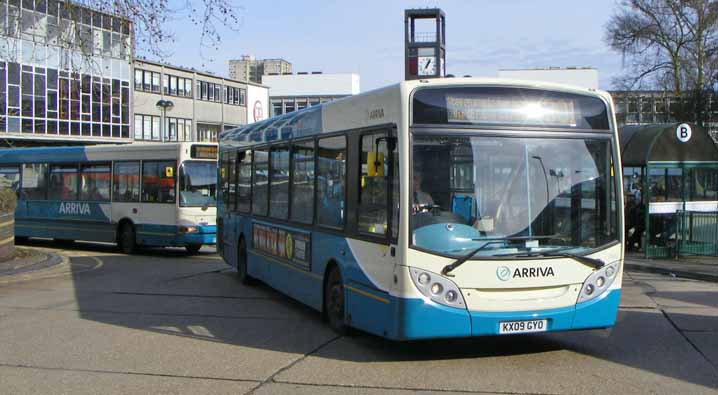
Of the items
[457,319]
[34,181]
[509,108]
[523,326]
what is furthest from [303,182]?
[34,181]

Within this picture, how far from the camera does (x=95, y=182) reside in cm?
2086

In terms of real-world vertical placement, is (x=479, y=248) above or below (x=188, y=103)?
below

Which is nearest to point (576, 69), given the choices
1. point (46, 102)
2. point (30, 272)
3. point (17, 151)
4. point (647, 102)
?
point (647, 102)

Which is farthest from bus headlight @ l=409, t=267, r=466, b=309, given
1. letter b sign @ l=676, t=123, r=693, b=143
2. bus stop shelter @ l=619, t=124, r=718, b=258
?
letter b sign @ l=676, t=123, r=693, b=143

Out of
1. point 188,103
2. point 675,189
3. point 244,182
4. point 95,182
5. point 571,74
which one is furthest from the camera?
point 571,74

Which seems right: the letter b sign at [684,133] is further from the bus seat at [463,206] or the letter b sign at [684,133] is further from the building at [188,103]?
the building at [188,103]

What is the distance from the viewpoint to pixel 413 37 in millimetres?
55719

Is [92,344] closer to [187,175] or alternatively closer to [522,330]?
[522,330]

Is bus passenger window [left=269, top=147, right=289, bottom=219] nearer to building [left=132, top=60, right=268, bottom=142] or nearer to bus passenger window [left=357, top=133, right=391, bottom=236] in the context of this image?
bus passenger window [left=357, top=133, right=391, bottom=236]

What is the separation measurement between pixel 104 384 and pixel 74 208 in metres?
15.7

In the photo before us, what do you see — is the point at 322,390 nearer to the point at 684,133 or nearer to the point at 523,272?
the point at 523,272

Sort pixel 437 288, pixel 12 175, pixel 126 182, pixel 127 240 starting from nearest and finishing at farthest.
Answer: pixel 437 288 < pixel 126 182 < pixel 127 240 < pixel 12 175

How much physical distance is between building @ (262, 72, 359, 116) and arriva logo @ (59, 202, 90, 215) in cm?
8106

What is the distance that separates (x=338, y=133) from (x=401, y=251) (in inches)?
84.4
